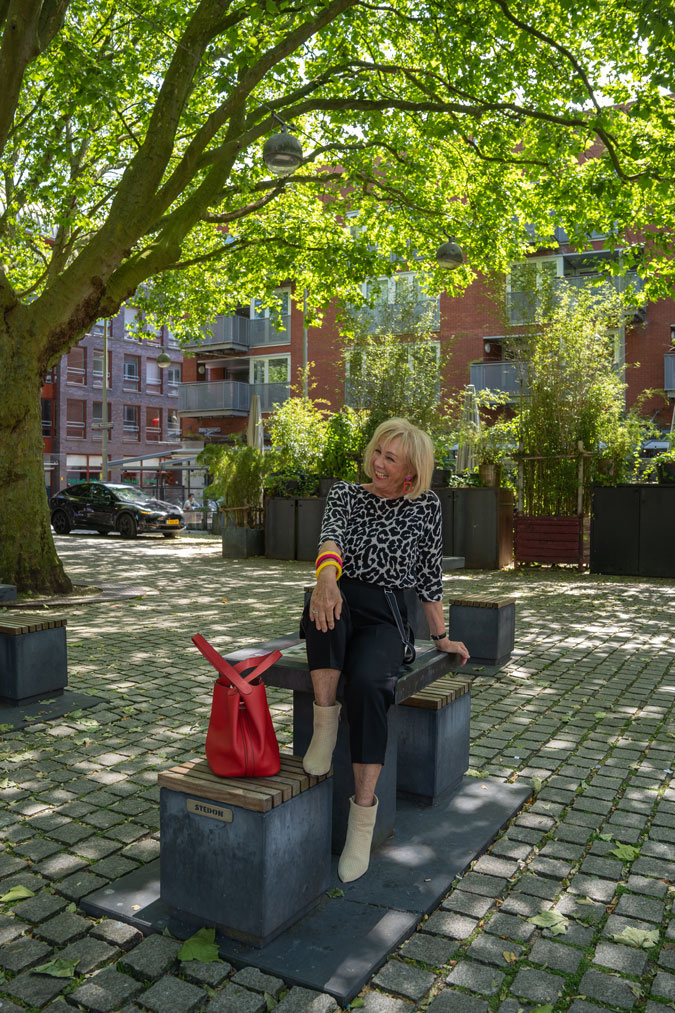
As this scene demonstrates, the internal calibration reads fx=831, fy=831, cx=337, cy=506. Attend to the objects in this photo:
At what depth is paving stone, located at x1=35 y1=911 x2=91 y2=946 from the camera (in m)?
2.87

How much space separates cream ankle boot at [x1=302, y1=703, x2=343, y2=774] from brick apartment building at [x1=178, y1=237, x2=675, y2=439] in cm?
1886

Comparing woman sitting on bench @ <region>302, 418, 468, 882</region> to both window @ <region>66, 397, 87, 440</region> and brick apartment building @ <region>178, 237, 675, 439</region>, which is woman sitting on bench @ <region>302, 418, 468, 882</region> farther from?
window @ <region>66, 397, 87, 440</region>

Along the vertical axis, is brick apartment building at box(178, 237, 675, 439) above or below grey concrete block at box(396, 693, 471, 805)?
above

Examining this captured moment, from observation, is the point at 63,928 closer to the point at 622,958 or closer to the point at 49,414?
the point at 622,958

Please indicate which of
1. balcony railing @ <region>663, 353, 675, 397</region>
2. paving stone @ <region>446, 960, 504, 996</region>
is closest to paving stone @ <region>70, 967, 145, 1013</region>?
paving stone @ <region>446, 960, 504, 996</region>

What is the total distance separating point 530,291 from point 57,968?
50.8 ft

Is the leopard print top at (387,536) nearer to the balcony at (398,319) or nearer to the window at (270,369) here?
the balcony at (398,319)

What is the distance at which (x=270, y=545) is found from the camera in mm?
18000

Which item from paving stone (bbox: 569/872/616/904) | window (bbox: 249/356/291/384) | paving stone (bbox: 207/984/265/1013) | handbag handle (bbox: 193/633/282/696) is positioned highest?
window (bbox: 249/356/291/384)

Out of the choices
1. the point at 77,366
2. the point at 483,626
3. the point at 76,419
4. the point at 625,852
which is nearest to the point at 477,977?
the point at 625,852

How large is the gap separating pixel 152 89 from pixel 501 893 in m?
15.6

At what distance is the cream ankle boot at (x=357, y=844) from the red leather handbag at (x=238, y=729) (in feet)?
1.63

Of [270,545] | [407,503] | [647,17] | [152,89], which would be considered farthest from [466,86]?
[407,503]

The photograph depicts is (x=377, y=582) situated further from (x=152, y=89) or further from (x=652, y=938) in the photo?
(x=152, y=89)
